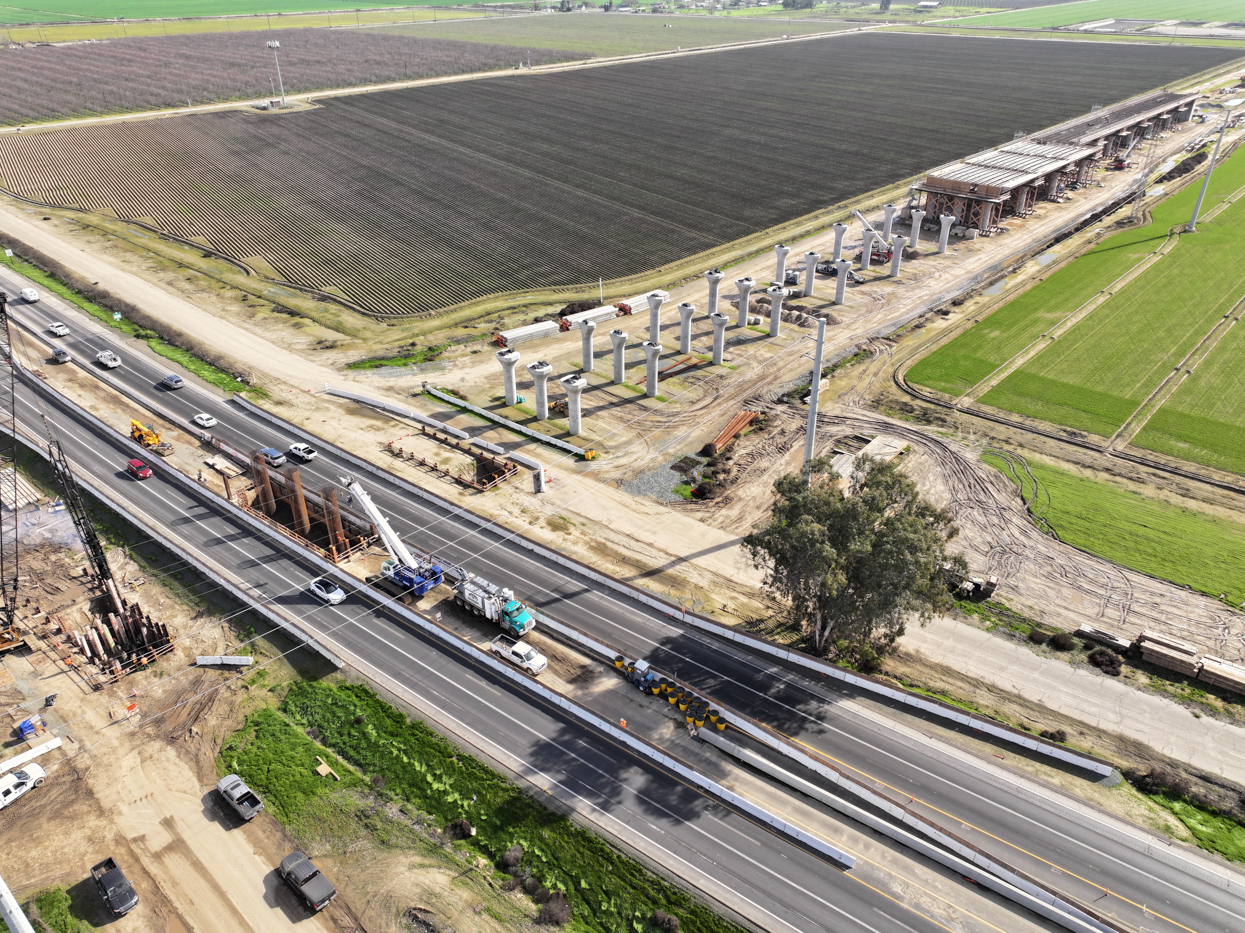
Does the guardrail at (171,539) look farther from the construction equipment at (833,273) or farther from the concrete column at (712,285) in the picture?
the construction equipment at (833,273)

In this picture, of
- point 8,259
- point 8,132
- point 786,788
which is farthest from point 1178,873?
point 8,132

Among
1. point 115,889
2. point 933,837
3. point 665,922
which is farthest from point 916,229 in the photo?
point 115,889

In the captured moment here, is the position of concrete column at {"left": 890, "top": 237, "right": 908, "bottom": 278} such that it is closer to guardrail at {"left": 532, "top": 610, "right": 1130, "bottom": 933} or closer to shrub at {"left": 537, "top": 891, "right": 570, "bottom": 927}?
guardrail at {"left": 532, "top": 610, "right": 1130, "bottom": 933}

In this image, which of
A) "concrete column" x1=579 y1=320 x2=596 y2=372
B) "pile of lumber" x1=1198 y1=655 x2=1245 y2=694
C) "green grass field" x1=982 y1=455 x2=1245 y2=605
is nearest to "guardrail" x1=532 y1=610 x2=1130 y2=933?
"pile of lumber" x1=1198 y1=655 x2=1245 y2=694

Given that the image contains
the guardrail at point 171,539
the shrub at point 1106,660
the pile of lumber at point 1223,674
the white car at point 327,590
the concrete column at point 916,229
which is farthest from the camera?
the concrete column at point 916,229

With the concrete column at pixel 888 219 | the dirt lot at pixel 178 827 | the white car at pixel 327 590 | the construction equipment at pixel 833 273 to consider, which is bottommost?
the dirt lot at pixel 178 827

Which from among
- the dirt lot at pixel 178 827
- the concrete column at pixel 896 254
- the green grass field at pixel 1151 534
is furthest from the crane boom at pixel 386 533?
the concrete column at pixel 896 254

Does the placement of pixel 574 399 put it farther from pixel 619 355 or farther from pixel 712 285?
pixel 712 285
